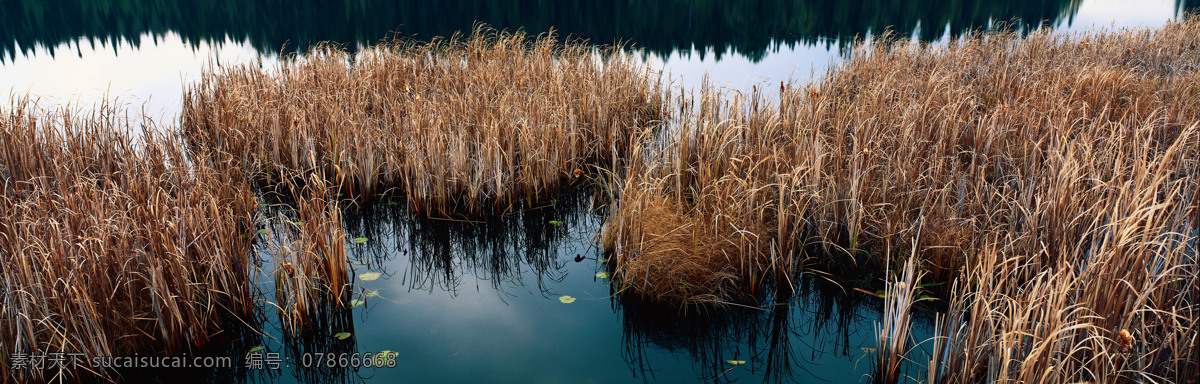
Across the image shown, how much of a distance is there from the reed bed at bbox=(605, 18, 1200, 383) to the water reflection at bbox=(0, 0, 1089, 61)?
31.7ft

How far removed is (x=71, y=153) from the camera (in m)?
5.32

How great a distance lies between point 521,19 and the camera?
79.2ft

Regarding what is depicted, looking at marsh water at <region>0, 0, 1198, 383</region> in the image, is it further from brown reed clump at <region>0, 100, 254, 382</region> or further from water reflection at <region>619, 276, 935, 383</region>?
brown reed clump at <region>0, 100, 254, 382</region>

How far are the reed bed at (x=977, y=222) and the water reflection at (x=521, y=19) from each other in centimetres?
968

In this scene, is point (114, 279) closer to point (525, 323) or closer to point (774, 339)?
point (525, 323)

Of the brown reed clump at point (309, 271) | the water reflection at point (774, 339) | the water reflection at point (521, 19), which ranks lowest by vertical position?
the water reflection at point (774, 339)

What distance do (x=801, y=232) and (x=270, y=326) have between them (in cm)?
361

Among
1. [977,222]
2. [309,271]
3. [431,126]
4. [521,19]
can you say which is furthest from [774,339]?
[521,19]

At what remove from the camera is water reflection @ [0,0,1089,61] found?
19.2 meters

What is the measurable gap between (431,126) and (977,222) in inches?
180

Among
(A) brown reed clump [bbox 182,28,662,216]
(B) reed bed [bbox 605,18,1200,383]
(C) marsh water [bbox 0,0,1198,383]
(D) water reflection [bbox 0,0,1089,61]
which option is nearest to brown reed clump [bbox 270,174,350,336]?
(C) marsh water [bbox 0,0,1198,383]

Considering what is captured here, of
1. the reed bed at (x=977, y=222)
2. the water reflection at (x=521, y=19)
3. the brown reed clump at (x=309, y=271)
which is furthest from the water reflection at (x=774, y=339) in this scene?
the water reflection at (x=521, y=19)

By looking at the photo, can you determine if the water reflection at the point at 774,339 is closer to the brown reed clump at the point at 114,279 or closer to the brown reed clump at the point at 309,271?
the brown reed clump at the point at 309,271

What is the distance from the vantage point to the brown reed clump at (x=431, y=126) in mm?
5707
